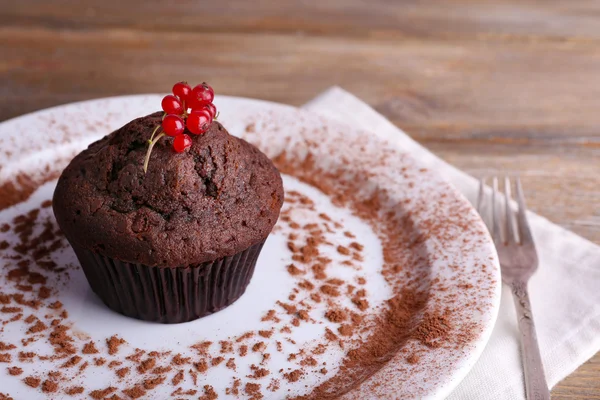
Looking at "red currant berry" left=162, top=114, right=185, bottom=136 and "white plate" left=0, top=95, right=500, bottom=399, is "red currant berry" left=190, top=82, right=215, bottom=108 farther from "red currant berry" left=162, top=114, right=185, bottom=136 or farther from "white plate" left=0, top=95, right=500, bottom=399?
"white plate" left=0, top=95, right=500, bottom=399

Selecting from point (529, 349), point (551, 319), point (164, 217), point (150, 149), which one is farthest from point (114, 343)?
point (551, 319)

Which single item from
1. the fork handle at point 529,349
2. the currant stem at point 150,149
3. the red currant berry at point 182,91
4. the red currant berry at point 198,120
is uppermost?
the red currant berry at point 182,91

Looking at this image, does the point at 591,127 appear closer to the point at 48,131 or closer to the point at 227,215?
the point at 227,215

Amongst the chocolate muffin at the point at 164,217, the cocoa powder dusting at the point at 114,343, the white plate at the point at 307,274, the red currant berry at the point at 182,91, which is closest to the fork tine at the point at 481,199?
the white plate at the point at 307,274

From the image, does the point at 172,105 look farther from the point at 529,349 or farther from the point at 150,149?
the point at 529,349

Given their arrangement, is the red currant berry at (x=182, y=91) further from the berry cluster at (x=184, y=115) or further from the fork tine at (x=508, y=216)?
the fork tine at (x=508, y=216)

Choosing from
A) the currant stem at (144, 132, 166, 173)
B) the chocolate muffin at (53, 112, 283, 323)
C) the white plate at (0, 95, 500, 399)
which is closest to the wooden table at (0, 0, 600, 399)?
the white plate at (0, 95, 500, 399)
